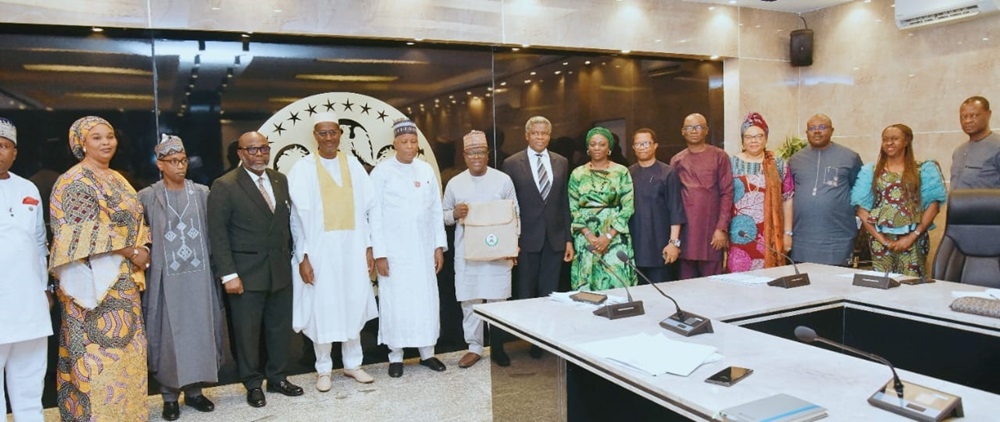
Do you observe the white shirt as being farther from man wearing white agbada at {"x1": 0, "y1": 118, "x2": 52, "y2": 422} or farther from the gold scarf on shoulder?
man wearing white agbada at {"x1": 0, "y1": 118, "x2": 52, "y2": 422}

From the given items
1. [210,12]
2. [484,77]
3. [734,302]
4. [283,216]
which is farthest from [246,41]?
[734,302]

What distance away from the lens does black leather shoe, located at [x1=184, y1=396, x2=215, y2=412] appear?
377 cm

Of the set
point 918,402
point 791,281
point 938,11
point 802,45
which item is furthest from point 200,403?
point 938,11

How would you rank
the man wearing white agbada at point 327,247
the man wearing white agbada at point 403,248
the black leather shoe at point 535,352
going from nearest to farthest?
the black leather shoe at point 535,352
the man wearing white agbada at point 327,247
the man wearing white agbada at point 403,248

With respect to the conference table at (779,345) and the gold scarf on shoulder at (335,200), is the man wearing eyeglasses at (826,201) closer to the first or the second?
the conference table at (779,345)

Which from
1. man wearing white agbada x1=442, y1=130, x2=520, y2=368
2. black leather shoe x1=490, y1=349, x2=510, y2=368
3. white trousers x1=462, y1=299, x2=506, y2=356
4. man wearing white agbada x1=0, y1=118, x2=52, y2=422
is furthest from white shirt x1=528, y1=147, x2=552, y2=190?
man wearing white agbada x1=0, y1=118, x2=52, y2=422

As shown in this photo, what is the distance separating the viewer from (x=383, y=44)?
184 inches

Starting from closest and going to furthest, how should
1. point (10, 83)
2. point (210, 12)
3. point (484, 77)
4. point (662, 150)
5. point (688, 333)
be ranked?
point (688, 333) < point (10, 83) < point (210, 12) < point (484, 77) < point (662, 150)

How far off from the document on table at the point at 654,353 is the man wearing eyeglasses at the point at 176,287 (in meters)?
2.50

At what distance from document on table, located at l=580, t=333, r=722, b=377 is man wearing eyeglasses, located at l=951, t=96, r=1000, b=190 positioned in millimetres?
3619

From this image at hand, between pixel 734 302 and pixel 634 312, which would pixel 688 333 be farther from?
pixel 734 302

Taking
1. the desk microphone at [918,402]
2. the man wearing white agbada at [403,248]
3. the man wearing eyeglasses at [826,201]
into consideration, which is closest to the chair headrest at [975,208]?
the man wearing eyeglasses at [826,201]

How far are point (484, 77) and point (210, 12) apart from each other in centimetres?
197

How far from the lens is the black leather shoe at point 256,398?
3.80 m
